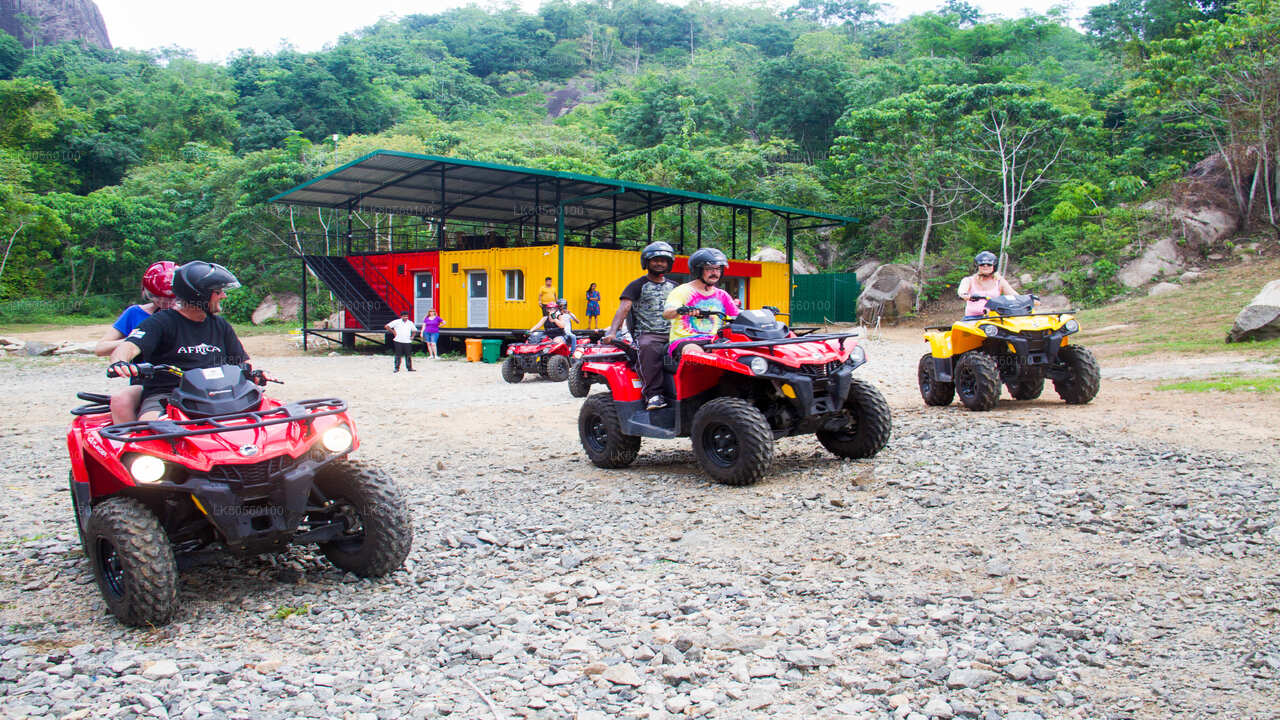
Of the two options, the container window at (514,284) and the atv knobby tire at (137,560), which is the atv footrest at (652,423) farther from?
the container window at (514,284)

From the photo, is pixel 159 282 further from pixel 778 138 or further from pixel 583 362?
pixel 778 138

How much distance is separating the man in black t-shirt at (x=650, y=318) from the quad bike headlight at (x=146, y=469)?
3.53m

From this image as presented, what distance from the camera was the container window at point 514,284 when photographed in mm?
23547

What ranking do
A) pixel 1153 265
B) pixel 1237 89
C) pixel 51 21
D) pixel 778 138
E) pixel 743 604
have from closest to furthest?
1. pixel 743 604
2. pixel 1237 89
3. pixel 1153 265
4. pixel 778 138
5. pixel 51 21

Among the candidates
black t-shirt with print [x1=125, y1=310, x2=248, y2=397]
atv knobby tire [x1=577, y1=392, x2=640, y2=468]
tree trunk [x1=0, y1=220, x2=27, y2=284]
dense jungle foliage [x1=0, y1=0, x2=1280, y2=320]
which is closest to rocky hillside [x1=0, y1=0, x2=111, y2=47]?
→ dense jungle foliage [x1=0, y1=0, x2=1280, y2=320]

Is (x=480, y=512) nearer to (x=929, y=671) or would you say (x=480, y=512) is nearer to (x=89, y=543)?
(x=89, y=543)

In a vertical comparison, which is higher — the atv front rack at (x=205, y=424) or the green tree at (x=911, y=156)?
the green tree at (x=911, y=156)

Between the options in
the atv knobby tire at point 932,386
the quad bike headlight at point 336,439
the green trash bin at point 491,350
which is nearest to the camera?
the quad bike headlight at point 336,439

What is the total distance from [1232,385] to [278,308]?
38.9 metres

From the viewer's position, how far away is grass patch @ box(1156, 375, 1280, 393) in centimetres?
916

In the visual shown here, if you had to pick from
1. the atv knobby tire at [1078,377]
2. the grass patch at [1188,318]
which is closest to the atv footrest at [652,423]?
the atv knobby tire at [1078,377]

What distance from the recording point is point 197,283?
166 inches

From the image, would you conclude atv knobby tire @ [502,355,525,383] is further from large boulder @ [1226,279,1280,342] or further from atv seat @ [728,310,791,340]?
large boulder @ [1226,279,1280,342]

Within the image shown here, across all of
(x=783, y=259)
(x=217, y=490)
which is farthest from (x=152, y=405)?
(x=783, y=259)
